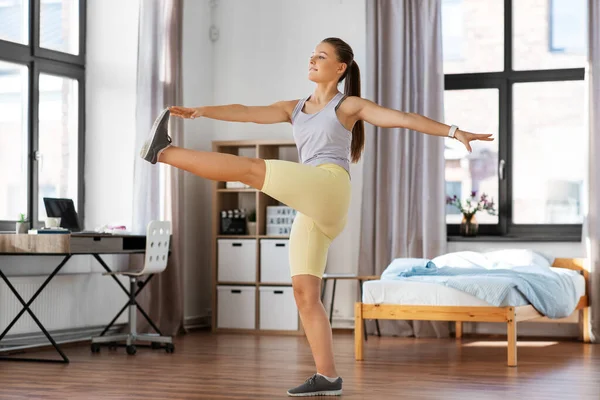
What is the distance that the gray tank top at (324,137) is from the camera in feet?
11.4

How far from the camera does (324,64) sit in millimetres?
3580

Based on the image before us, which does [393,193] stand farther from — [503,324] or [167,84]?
[167,84]

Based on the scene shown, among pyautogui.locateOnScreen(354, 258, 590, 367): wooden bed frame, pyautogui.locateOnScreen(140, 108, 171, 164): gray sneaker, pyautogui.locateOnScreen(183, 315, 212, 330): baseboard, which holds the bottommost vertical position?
A: pyautogui.locateOnScreen(183, 315, 212, 330): baseboard

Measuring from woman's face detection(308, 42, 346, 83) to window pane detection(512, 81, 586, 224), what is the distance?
157 inches

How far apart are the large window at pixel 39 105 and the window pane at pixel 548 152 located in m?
3.48

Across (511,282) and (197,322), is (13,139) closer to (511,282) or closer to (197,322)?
(197,322)

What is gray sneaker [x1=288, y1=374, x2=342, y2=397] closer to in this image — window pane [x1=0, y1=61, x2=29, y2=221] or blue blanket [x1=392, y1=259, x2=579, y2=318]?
blue blanket [x1=392, y1=259, x2=579, y2=318]

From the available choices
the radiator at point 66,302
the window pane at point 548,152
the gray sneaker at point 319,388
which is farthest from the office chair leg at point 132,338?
the window pane at point 548,152

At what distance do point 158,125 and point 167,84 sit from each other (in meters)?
3.77

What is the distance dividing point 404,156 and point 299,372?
2.79 m

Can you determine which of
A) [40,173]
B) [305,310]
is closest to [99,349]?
[40,173]

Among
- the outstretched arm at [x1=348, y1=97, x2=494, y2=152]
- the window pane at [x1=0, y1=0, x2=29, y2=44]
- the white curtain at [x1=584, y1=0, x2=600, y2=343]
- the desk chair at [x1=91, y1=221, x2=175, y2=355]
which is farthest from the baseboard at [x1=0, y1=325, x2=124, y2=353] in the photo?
the white curtain at [x1=584, y1=0, x2=600, y2=343]

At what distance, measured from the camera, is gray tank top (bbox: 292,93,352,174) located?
349cm

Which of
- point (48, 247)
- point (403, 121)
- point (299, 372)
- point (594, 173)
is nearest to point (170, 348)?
point (48, 247)
